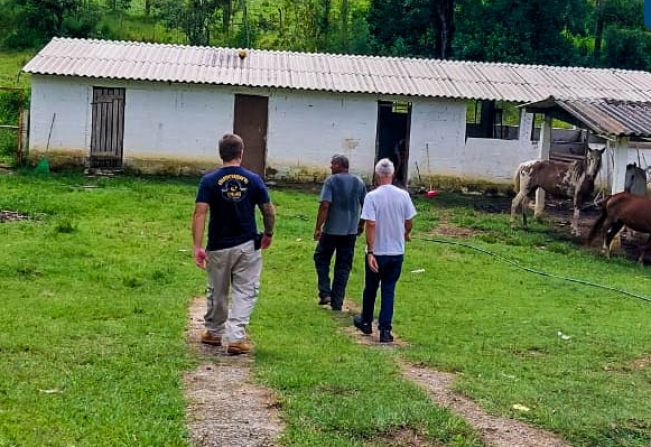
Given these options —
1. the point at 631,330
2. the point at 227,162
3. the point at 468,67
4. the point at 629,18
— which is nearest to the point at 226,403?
the point at 227,162

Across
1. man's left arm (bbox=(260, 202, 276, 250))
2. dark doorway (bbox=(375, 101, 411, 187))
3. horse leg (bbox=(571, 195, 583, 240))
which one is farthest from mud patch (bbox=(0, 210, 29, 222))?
dark doorway (bbox=(375, 101, 411, 187))

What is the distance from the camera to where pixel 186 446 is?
5.48 metres

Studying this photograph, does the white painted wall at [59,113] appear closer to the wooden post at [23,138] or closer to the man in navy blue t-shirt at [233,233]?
the wooden post at [23,138]

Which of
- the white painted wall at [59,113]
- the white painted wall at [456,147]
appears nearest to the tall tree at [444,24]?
the white painted wall at [456,147]

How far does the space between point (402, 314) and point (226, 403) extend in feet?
15.2

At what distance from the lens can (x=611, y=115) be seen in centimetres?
1723

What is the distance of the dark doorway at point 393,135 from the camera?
24.8m

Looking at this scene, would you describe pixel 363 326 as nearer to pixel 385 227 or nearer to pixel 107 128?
pixel 385 227

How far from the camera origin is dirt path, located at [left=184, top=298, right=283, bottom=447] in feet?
18.9

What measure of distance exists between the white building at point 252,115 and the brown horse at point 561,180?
15.0ft

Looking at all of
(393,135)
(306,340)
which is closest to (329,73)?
(393,135)

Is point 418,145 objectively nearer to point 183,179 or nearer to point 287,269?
point 183,179

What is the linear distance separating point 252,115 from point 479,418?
18.0 metres

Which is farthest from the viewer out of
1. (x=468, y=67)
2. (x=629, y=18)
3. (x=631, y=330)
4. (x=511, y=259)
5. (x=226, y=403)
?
(x=629, y=18)
